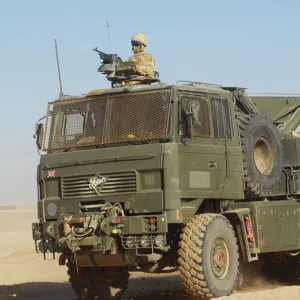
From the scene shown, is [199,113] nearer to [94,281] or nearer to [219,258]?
[219,258]

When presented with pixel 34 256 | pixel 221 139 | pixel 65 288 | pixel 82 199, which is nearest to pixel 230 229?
pixel 221 139

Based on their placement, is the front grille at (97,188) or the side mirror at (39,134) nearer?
the front grille at (97,188)

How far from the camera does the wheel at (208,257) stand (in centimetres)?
1113

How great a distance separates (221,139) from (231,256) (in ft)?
5.56

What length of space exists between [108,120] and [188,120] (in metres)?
1.25

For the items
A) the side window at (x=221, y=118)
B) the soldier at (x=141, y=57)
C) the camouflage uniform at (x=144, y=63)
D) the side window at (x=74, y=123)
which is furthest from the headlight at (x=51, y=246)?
the camouflage uniform at (x=144, y=63)

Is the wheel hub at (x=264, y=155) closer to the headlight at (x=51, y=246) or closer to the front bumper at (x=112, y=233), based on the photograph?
the front bumper at (x=112, y=233)

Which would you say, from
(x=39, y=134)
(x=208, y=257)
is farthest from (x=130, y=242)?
(x=39, y=134)

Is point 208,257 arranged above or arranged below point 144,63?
below

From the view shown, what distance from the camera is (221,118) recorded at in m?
12.2

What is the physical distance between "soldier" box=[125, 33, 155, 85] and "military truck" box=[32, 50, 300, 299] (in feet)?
1.36

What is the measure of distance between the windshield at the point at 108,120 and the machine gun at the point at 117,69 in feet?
2.40

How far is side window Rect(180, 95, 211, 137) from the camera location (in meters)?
11.5

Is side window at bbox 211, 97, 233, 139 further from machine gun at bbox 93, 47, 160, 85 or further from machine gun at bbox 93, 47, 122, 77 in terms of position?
machine gun at bbox 93, 47, 122, 77
